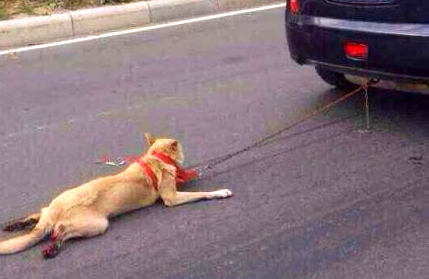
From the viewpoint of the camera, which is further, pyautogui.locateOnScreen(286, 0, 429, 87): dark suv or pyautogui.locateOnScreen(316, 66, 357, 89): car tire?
pyautogui.locateOnScreen(316, 66, 357, 89): car tire

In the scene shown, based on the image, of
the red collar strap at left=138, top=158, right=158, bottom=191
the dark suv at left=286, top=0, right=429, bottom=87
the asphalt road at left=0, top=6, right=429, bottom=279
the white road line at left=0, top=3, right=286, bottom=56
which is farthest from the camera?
the white road line at left=0, top=3, right=286, bottom=56

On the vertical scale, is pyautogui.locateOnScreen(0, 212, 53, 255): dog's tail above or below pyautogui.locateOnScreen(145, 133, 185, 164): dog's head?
below

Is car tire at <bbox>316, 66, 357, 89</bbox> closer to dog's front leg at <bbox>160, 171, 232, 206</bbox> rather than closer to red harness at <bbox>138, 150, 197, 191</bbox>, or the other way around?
red harness at <bbox>138, 150, 197, 191</bbox>

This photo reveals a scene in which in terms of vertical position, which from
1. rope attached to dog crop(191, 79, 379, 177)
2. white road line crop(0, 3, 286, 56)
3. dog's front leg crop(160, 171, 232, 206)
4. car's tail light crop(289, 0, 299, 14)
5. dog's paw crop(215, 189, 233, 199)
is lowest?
white road line crop(0, 3, 286, 56)

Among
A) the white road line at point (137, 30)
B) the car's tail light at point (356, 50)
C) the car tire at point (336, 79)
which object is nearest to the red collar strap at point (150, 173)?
the car's tail light at point (356, 50)

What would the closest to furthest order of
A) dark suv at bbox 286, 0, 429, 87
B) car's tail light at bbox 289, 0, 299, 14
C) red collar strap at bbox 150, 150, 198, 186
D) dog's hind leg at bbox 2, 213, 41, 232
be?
dog's hind leg at bbox 2, 213, 41, 232 < red collar strap at bbox 150, 150, 198, 186 < dark suv at bbox 286, 0, 429, 87 < car's tail light at bbox 289, 0, 299, 14

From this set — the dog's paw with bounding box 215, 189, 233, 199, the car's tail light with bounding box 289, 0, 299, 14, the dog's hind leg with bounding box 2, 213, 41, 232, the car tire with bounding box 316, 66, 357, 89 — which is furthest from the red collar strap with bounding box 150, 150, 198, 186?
the car tire with bounding box 316, 66, 357, 89

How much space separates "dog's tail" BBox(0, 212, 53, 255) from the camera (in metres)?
4.26

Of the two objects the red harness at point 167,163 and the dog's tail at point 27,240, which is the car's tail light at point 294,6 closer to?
the red harness at point 167,163

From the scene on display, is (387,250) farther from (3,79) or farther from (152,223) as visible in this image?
(3,79)

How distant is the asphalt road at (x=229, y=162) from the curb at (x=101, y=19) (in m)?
0.82

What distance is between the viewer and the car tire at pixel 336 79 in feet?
21.5

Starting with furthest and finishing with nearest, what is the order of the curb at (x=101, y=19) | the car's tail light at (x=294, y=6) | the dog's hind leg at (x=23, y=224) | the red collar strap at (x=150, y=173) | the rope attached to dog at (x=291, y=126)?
the curb at (x=101, y=19) → the car's tail light at (x=294, y=6) → the rope attached to dog at (x=291, y=126) → the red collar strap at (x=150, y=173) → the dog's hind leg at (x=23, y=224)

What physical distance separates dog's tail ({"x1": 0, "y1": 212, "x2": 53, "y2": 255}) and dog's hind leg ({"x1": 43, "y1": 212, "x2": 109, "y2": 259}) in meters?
0.06
